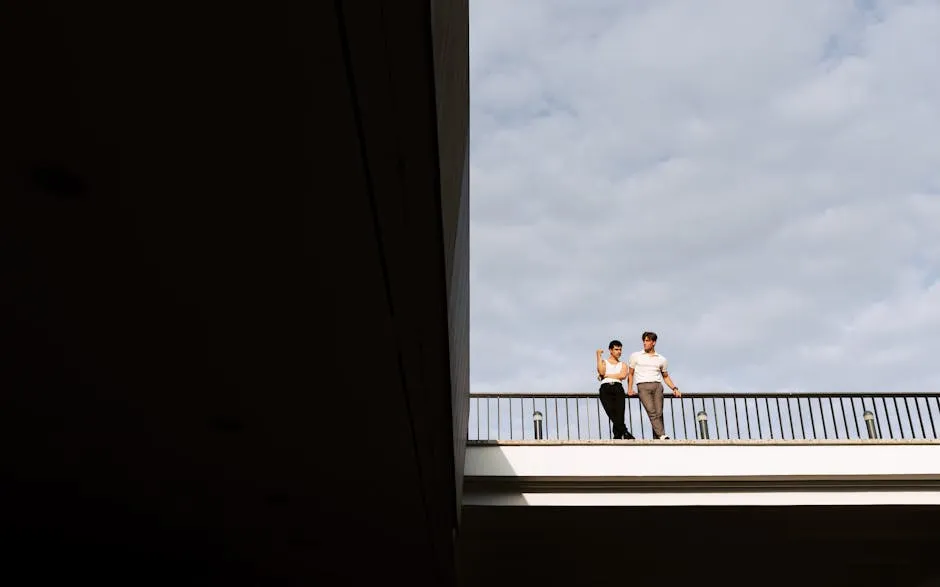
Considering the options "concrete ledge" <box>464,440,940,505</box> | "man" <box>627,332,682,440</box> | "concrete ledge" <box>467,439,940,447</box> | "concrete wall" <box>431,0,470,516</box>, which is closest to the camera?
"concrete wall" <box>431,0,470,516</box>

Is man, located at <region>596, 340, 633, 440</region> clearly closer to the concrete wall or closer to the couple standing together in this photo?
the couple standing together

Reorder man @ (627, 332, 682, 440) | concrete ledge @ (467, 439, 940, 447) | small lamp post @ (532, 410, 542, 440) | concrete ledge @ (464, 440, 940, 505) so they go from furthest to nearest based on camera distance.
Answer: small lamp post @ (532, 410, 542, 440), man @ (627, 332, 682, 440), concrete ledge @ (467, 439, 940, 447), concrete ledge @ (464, 440, 940, 505)

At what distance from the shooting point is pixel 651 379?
36.0 feet

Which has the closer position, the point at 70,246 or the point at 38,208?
the point at 38,208

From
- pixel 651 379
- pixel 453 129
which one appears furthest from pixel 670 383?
pixel 453 129

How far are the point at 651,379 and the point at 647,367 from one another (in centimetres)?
17

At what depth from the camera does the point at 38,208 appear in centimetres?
371

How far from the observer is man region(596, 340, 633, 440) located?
11.0 m

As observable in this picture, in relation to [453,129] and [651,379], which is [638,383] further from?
[453,129]

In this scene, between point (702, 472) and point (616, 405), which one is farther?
point (616, 405)

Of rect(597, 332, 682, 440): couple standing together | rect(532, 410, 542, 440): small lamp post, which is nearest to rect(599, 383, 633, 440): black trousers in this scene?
rect(597, 332, 682, 440): couple standing together

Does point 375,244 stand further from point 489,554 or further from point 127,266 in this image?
point 489,554

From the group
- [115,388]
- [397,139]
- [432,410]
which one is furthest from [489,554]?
[397,139]

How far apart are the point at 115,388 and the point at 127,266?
1478 mm
